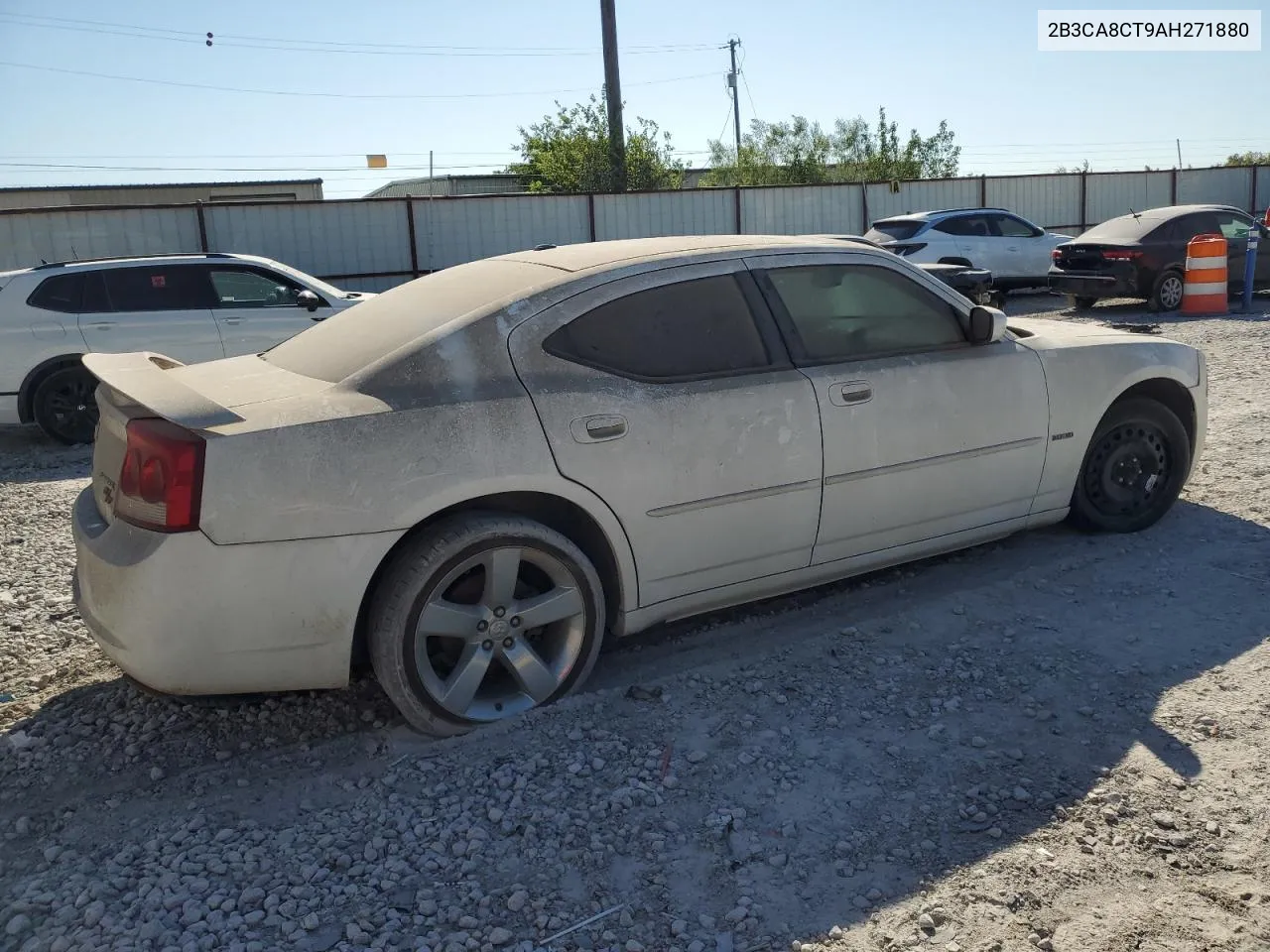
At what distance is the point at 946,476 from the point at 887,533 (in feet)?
1.20

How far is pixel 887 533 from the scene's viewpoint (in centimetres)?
444

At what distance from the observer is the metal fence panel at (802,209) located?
20922mm

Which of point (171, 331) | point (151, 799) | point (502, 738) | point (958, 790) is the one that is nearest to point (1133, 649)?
point (958, 790)

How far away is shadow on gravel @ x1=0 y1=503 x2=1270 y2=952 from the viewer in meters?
2.88

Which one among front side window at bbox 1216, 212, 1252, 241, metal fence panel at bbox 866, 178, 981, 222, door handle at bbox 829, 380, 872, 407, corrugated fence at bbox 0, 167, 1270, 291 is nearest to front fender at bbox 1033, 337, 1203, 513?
door handle at bbox 829, 380, 872, 407

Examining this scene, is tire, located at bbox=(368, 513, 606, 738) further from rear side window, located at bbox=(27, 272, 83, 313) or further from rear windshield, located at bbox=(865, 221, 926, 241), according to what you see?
rear windshield, located at bbox=(865, 221, 926, 241)

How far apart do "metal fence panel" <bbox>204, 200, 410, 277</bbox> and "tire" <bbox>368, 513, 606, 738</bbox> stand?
49.0ft

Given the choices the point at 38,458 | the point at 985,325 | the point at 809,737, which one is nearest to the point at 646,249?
the point at 985,325

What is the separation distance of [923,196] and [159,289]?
16985 millimetres

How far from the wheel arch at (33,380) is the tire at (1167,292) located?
13379 mm

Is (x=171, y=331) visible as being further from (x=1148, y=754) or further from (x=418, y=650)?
(x=1148, y=754)

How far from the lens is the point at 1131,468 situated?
5.32 metres

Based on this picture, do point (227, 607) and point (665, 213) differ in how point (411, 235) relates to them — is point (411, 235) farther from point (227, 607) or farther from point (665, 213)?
point (227, 607)

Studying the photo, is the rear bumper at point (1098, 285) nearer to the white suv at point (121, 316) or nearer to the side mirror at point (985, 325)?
the white suv at point (121, 316)
